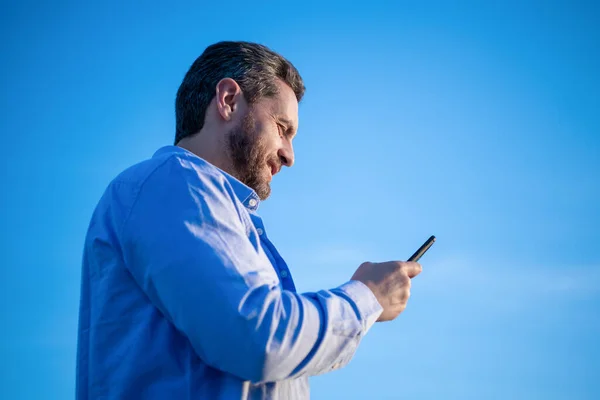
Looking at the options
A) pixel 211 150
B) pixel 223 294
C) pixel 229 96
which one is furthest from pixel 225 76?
pixel 223 294

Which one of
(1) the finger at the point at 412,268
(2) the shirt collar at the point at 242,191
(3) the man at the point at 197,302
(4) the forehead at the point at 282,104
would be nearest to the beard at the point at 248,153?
(4) the forehead at the point at 282,104

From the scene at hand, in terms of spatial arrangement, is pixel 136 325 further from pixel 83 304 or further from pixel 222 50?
pixel 222 50

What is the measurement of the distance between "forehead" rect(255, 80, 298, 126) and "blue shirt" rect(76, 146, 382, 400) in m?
0.92

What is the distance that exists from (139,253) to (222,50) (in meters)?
1.64

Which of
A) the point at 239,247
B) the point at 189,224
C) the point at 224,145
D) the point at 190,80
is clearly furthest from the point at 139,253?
the point at 190,80

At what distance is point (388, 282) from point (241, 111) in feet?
3.91

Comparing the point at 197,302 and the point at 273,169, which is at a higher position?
the point at 273,169

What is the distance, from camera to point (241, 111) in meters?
3.05

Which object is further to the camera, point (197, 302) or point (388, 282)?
point (388, 282)

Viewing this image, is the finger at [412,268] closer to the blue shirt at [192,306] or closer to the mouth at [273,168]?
the blue shirt at [192,306]

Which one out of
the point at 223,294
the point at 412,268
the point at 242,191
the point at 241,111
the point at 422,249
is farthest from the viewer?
the point at 241,111

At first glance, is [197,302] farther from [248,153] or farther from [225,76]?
[225,76]

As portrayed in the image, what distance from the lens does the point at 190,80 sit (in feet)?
10.9

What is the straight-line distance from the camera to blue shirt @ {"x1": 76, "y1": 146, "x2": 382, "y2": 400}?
1852mm
